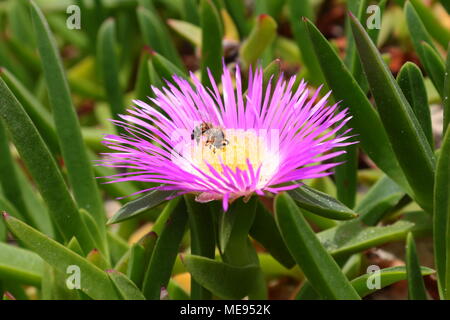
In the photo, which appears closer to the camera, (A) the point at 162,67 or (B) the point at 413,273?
(B) the point at 413,273

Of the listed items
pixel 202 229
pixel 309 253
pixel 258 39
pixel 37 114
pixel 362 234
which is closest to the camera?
pixel 309 253

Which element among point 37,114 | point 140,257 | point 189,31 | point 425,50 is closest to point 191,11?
point 189,31

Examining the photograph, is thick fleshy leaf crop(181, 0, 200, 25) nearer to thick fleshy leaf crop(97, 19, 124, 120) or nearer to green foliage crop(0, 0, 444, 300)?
green foliage crop(0, 0, 444, 300)

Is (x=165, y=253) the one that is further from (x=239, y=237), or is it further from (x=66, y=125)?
(x=66, y=125)

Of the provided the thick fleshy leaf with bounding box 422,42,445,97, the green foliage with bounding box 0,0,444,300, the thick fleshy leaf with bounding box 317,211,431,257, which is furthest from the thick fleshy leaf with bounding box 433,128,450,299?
the thick fleshy leaf with bounding box 422,42,445,97

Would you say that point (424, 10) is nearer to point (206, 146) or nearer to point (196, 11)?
point (196, 11)

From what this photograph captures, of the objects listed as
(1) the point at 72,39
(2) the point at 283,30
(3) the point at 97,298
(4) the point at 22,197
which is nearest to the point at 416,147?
(3) the point at 97,298
